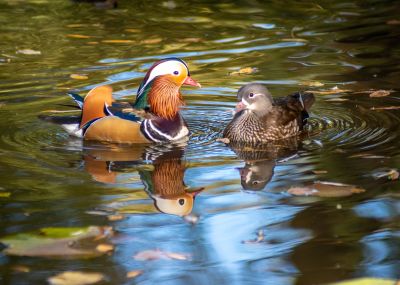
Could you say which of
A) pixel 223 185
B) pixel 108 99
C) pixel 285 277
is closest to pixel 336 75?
pixel 108 99

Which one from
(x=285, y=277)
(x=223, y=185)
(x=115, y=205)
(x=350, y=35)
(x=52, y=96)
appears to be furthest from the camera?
(x=350, y=35)

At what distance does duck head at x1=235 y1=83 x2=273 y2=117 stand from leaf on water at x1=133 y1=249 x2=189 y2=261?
3223 mm

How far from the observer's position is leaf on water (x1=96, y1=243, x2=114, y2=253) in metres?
5.74

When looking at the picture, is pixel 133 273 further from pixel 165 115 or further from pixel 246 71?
pixel 246 71

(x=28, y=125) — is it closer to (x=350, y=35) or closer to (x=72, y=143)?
(x=72, y=143)

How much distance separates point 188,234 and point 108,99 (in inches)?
118

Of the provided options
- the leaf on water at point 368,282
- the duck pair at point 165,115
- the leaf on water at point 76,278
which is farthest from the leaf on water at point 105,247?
the duck pair at point 165,115

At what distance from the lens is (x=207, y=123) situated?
9219 mm

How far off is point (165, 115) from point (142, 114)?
23 cm

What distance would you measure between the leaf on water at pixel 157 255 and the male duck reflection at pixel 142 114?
297cm

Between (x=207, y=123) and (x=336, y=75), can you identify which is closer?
(x=207, y=123)

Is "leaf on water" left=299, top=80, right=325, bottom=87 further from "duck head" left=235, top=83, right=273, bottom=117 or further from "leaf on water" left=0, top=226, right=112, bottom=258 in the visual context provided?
"leaf on water" left=0, top=226, right=112, bottom=258

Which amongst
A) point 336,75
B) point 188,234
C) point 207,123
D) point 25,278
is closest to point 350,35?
point 336,75

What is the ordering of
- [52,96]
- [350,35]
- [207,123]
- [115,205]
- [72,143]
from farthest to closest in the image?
[350,35], [52,96], [207,123], [72,143], [115,205]
